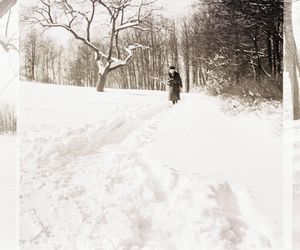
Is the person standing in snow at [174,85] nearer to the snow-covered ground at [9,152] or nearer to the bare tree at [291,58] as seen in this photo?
the bare tree at [291,58]

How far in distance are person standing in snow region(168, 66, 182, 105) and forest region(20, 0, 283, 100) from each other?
0.03 m

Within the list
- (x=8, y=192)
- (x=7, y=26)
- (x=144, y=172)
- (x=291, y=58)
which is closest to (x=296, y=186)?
(x=291, y=58)

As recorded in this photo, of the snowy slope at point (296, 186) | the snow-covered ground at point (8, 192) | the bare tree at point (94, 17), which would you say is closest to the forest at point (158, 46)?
the bare tree at point (94, 17)

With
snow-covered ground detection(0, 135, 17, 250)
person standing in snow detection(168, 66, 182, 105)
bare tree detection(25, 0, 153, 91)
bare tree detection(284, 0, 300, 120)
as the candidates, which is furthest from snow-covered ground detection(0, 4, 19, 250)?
bare tree detection(284, 0, 300, 120)

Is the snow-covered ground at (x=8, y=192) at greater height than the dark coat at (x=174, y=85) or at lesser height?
lesser

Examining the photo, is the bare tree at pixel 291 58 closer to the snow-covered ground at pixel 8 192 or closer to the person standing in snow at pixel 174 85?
the person standing in snow at pixel 174 85

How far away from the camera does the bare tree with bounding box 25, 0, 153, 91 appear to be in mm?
2090

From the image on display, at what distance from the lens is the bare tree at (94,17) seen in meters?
2.09

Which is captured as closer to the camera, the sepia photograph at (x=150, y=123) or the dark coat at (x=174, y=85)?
the sepia photograph at (x=150, y=123)

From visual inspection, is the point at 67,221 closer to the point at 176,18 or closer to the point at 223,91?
the point at 223,91

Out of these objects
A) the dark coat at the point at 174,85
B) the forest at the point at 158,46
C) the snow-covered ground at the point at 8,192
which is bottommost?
the snow-covered ground at the point at 8,192

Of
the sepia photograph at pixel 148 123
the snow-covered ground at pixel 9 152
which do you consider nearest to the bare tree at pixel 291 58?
the sepia photograph at pixel 148 123

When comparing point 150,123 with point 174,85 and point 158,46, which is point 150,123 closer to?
point 174,85

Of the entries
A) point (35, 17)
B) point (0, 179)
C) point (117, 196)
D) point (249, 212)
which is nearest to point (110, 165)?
point (117, 196)
